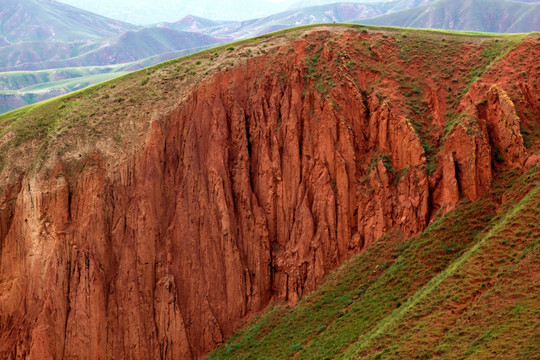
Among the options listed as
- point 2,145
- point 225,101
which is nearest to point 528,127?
point 225,101

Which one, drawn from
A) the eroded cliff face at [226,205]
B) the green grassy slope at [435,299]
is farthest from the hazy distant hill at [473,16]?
the green grassy slope at [435,299]

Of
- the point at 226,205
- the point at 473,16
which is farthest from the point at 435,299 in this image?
the point at 473,16

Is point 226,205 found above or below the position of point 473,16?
below

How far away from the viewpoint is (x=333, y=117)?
37.4 metres

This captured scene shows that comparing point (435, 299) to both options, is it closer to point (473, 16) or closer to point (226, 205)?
point (226, 205)

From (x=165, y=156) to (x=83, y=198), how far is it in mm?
5937

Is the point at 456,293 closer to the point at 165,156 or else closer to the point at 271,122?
the point at 271,122

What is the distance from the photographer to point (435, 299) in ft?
87.5

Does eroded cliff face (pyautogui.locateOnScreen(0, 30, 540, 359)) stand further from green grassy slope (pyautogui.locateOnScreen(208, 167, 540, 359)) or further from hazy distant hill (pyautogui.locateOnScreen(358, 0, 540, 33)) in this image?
hazy distant hill (pyautogui.locateOnScreen(358, 0, 540, 33))

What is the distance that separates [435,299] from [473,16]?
153109 millimetres

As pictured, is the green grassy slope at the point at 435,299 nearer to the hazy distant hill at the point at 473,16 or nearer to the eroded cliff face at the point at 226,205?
the eroded cliff face at the point at 226,205

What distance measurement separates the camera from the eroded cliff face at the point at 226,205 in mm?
34688

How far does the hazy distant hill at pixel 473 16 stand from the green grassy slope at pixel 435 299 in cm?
12889

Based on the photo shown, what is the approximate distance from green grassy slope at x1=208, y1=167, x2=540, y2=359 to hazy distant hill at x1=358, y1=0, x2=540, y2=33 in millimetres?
128893
